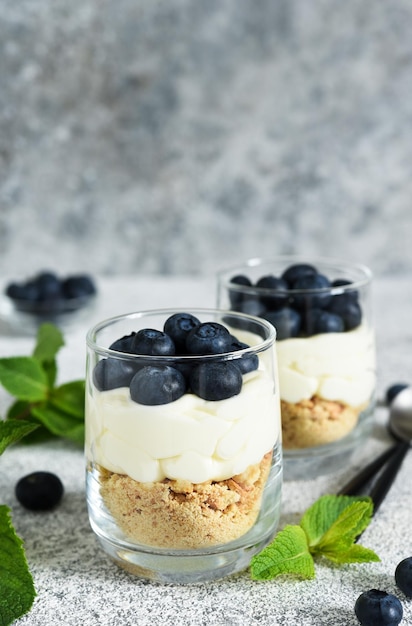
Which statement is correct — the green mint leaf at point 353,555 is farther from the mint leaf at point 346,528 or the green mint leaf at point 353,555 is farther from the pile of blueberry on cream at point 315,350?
the pile of blueberry on cream at point 315,350

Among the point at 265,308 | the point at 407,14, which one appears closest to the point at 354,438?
the point at 265,308

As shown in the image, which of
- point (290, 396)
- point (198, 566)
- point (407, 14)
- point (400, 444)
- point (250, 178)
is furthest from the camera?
point (250, 178)

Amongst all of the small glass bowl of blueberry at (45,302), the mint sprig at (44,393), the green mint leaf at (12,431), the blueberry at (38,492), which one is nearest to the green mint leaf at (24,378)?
the mint sprig at (44,393)

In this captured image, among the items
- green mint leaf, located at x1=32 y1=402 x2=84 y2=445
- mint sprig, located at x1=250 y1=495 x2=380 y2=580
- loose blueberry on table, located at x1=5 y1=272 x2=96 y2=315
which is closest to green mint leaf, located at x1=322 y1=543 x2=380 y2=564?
mint sprig, located at x1=250 y1=495 x2=380 y2=580

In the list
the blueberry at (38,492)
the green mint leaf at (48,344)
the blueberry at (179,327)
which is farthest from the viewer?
the green mint leaf at (48,344)

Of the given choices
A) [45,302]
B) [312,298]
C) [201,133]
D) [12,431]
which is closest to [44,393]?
[12,431]

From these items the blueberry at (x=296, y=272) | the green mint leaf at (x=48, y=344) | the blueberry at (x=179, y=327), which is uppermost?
the blueberry at (x=296, y=272)

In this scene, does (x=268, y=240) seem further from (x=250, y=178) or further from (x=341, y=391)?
(x=341, y=391)
